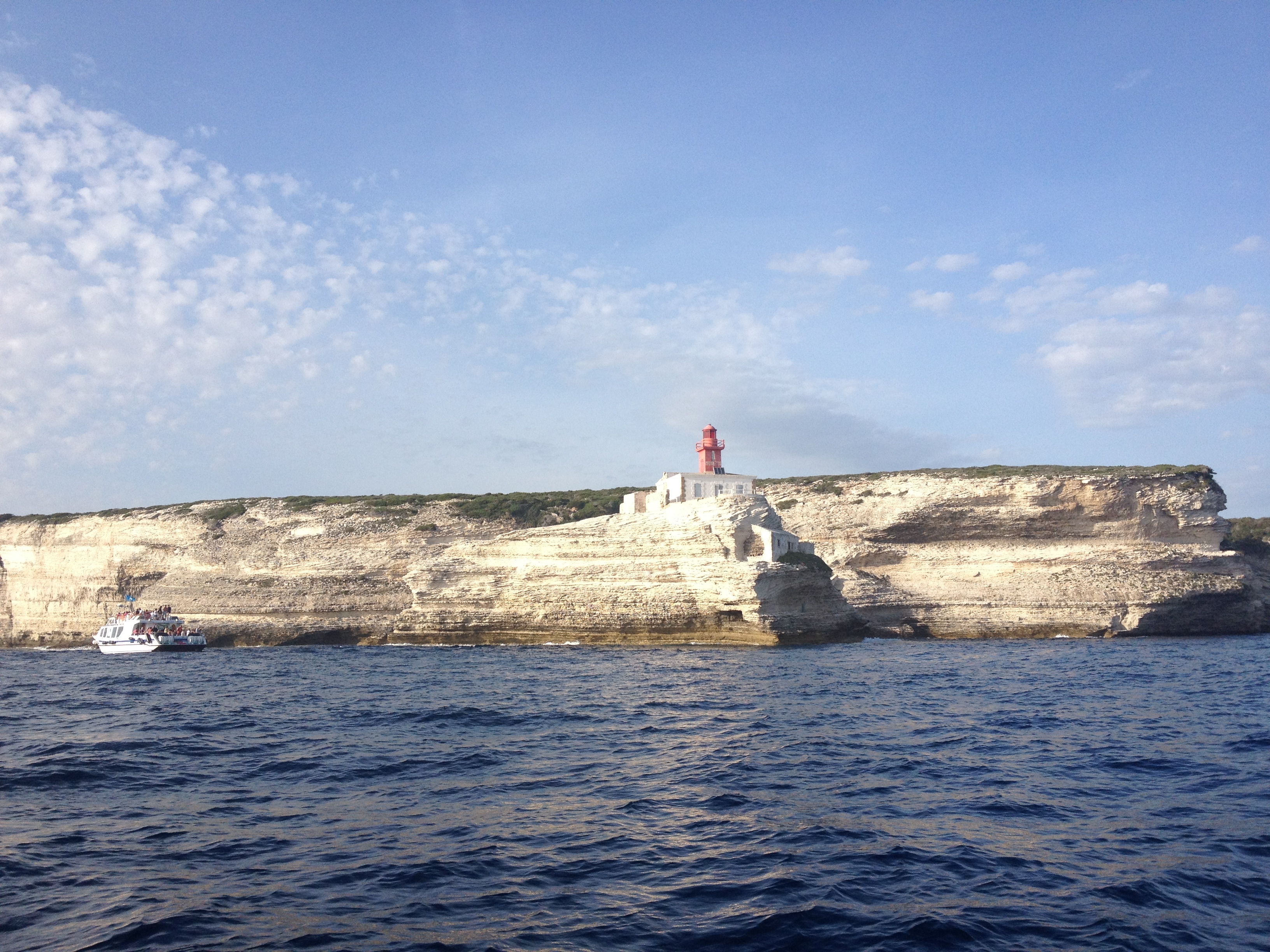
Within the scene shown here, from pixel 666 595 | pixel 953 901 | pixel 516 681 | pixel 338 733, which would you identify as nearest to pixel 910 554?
pixel 666 595

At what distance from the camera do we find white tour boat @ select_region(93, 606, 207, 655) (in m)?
41.7

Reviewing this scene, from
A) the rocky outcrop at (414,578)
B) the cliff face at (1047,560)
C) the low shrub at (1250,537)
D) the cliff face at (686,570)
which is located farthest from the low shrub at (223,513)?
the low shrub at (1250,537)

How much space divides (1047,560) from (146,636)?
47.8 meters

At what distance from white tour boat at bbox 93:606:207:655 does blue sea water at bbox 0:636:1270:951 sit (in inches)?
930

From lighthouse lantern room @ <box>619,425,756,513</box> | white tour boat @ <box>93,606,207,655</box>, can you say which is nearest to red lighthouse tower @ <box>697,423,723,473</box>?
lighthouse lantern room @ <box>619,425,756,513</box>

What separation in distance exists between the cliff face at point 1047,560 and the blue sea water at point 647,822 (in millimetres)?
24448

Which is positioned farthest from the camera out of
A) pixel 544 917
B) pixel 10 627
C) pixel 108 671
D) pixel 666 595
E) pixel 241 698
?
pixel 10 627

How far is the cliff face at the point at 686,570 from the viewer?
37.1 metres

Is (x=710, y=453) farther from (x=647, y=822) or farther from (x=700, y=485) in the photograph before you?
(x=647, y=822)

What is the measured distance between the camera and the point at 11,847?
8.93 metres

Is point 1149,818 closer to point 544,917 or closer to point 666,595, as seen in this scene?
point 544,917

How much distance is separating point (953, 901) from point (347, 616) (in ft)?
144

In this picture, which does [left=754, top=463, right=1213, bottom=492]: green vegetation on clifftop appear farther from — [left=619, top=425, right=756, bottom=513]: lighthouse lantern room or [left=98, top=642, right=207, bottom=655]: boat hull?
[left=98, top=642, right=207, bottom=655]: boat hull

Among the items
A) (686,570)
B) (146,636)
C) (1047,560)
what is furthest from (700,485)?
(146,636)
